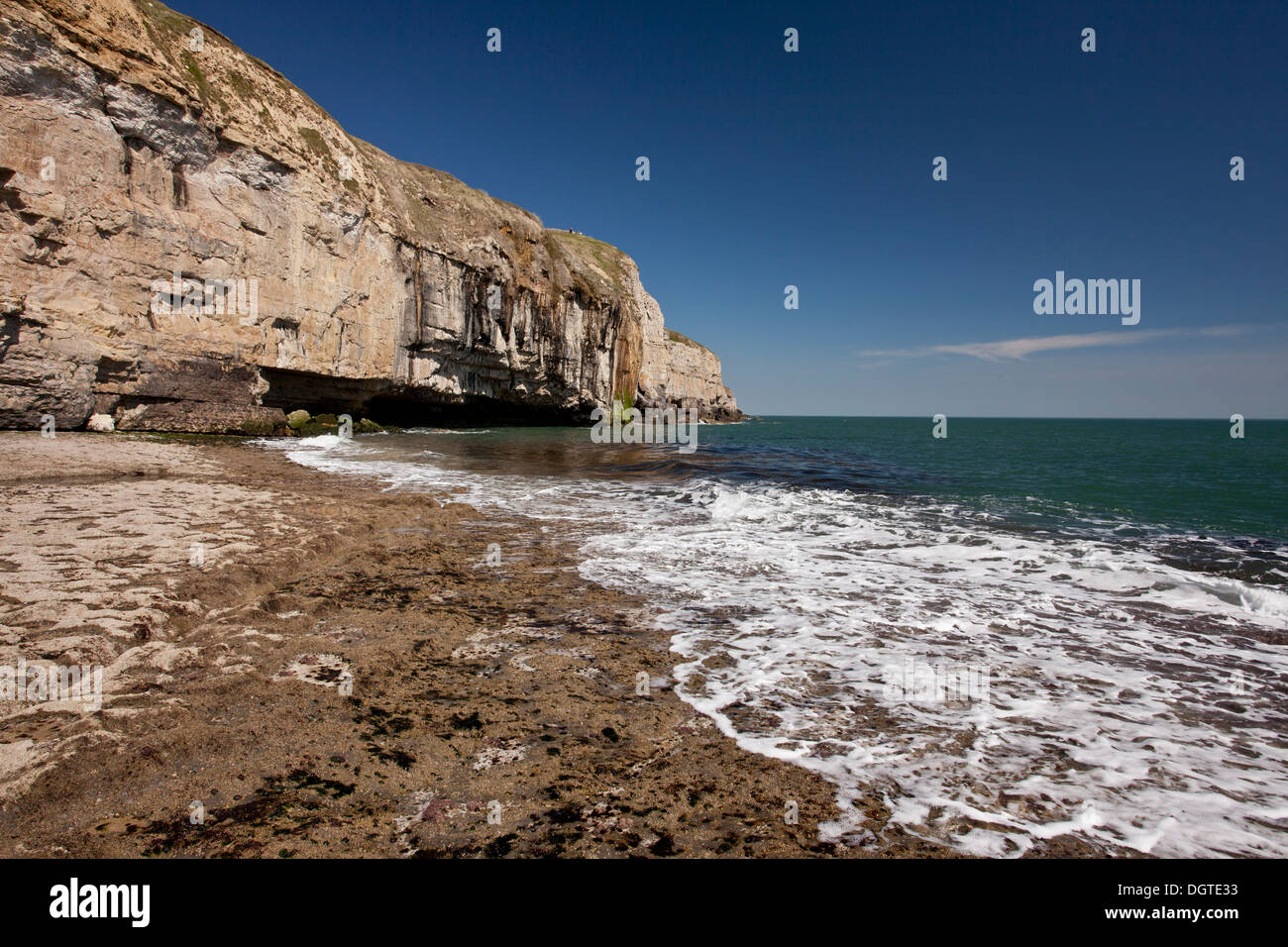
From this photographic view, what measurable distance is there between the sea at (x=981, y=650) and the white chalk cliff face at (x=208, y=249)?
40.1ft

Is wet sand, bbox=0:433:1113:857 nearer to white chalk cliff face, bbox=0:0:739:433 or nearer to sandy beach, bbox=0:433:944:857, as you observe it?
sandy beach, bbox=0:433:944:857

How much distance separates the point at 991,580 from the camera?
7.76 meters

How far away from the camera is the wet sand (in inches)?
103

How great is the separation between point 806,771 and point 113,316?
77.8 feet

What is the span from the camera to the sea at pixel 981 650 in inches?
125

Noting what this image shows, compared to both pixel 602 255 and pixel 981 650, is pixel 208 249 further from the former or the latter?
pixel 602 255

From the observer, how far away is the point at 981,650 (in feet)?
17.6

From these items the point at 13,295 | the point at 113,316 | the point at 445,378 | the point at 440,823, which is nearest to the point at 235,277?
→ the point at 113,316

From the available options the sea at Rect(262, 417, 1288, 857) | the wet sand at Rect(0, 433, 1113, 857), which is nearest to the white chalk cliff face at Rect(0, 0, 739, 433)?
the sea at Rect(262, 417, 1288, 857)

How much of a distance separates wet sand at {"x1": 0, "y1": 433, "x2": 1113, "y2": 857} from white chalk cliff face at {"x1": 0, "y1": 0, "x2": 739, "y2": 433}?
14.8 metres

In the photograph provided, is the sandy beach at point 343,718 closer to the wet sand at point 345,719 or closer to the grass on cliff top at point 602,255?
the wet sand at point 345,719

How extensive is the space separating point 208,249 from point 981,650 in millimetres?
26405

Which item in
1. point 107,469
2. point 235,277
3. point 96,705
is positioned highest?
point 235,277
